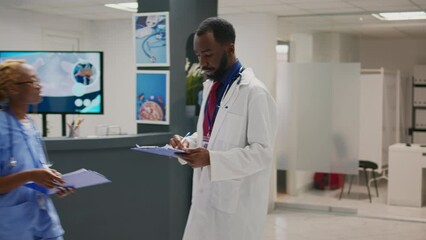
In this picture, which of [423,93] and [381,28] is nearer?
[381,28]

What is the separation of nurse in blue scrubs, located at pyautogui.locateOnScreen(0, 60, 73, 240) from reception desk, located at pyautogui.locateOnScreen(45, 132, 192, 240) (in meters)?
1.26

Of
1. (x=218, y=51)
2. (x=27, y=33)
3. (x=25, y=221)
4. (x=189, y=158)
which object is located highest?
(x=27, y=33)

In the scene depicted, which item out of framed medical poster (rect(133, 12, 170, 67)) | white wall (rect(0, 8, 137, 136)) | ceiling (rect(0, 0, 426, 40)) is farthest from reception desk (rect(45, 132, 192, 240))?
white wall (rect(0, 8, 137, 136))

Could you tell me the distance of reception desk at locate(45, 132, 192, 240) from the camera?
373cm

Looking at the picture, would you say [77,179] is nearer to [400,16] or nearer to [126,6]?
[126,6]

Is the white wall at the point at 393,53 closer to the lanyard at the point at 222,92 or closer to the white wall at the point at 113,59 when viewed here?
the white wall at the point at 113,59

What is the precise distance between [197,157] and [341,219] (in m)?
4.91

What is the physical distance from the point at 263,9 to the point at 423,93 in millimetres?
4080

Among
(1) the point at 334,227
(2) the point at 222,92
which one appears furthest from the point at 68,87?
(1) the point at 334,227

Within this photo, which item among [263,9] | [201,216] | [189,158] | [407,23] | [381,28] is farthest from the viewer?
[381,28]

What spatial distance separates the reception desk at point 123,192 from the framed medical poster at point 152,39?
0.66m

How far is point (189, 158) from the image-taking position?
2.11 metres

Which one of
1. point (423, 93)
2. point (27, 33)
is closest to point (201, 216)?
point (27, 33)

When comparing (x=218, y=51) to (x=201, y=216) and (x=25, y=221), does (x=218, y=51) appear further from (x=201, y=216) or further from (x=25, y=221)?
(x=25, y=221)
